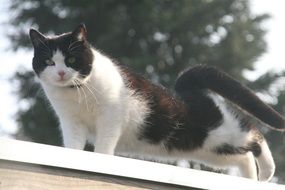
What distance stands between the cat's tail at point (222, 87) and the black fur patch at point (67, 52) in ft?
2.01

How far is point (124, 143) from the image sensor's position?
2.75m

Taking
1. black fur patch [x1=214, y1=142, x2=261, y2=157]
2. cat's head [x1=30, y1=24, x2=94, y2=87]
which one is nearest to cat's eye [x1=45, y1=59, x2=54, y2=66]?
cat's head [x1=30, y1=24, x2=94, y2=87]

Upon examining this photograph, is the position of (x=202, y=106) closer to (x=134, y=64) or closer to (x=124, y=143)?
(x=124, y=143)

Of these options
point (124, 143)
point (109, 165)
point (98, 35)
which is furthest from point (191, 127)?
point (98, 35)

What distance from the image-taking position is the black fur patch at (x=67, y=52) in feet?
8.29

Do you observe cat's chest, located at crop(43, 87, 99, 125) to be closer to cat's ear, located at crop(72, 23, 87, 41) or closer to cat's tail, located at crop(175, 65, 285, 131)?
cat's ear, located at crop(72, 23, 87, 41)

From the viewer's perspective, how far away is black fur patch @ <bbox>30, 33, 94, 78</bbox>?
2525 millimetres

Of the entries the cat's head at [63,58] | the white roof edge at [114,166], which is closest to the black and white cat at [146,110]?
the cat's head at [63,58]

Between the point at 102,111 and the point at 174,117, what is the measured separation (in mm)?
415

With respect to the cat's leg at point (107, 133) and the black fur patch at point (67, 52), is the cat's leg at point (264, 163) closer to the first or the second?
the cat's leg at point (107, 133)

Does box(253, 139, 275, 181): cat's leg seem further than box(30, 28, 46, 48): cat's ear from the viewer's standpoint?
Yes

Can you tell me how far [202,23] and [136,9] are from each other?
830 mm

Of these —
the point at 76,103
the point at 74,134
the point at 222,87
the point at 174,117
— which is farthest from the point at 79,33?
the point at 222,87

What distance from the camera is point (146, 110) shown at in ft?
8.91
